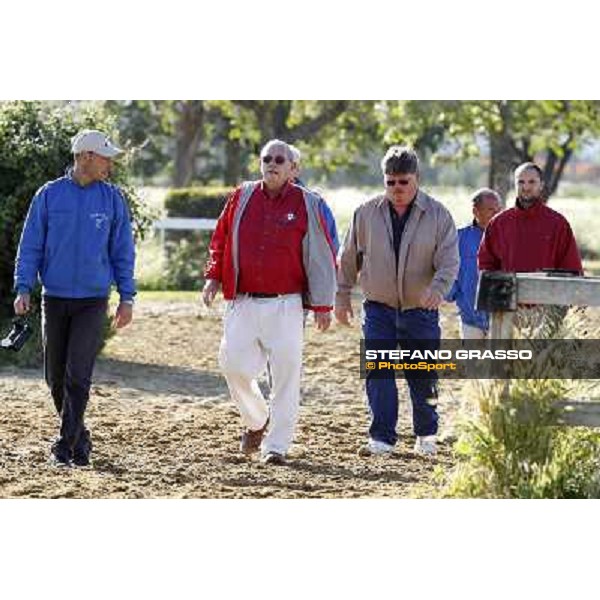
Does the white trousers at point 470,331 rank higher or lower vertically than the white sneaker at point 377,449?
higher

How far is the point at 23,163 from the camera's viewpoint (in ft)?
43.2

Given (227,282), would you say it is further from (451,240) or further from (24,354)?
(24,354)

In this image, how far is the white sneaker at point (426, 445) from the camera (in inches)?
382

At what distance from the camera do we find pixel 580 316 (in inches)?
323

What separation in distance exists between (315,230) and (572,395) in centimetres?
193

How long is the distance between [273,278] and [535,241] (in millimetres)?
1680

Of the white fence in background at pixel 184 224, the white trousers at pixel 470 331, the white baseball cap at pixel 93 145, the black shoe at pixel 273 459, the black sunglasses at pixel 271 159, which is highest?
the white baseball cap at pixel 93 145

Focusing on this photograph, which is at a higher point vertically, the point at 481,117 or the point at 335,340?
the point at 481,117

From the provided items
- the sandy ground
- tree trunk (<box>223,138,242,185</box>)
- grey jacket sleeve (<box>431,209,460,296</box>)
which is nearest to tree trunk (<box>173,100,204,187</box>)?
tree trunk (<box>223,138,242,185</box>)

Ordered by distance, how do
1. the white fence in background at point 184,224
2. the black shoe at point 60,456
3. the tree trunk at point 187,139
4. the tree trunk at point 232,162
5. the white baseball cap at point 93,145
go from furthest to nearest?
the tree trunk at point 232,162 → the tree trunk at point 187,139 → the white fence in background at point 184,224 → the black shoe at point 60,456 → the white baseball cap at point 93,145

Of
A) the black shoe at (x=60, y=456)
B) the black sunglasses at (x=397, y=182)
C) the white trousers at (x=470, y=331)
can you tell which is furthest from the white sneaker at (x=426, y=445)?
the black shoe at (x=60, y=456)

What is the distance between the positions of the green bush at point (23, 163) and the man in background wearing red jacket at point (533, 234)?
176 inches

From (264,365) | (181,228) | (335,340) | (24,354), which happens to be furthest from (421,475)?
(181,228)

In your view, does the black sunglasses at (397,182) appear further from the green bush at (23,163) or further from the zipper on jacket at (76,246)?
the green bush at (23,163)
